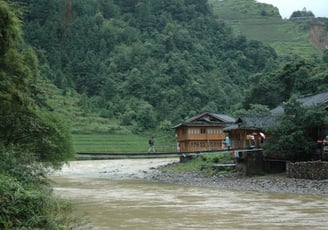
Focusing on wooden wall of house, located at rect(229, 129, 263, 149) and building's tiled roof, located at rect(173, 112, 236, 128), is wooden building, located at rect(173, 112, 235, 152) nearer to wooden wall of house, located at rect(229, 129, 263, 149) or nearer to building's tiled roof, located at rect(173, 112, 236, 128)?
building's tiled roof, located at rect(173, 112, 236, 128)

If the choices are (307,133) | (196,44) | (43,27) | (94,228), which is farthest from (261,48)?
(94,228)

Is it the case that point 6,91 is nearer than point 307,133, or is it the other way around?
point 6,91

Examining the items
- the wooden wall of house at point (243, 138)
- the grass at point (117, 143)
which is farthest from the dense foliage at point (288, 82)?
the wooden wall of house at point (243, 138)

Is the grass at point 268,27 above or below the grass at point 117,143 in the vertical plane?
above

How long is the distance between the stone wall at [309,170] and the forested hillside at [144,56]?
141 ft

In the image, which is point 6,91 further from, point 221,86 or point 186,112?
point 221,86

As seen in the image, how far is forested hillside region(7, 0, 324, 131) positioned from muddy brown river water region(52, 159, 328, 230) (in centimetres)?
4564

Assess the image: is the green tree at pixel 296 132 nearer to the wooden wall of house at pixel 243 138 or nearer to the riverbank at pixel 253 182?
the riverbank at pixel 253 182

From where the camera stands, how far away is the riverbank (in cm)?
2119

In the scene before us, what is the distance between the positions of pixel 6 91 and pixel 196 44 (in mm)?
86900

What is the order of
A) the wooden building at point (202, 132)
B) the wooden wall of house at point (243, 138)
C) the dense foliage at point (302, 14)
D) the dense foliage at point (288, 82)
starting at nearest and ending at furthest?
1. the wooden wall of house at point (243, 138)
2. the dense foliage at point (288, 82)
3. the wooden building at point (202, 132)
4. the dense foliage at point (302, 14)

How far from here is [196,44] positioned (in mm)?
99625

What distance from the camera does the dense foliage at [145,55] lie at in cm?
7869

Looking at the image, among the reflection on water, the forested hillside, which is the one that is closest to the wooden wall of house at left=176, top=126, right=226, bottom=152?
the reflection on water
